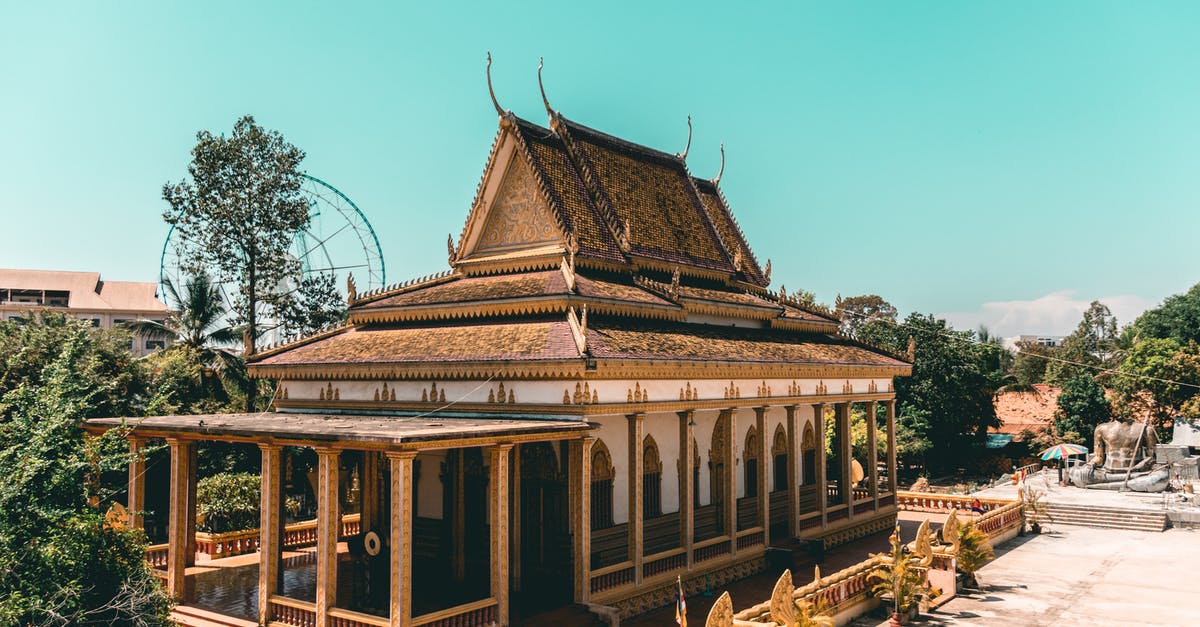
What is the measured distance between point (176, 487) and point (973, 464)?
52.7m

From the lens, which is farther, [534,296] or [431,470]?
[431,470]

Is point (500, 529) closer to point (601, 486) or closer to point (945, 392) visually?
point (601, 486)

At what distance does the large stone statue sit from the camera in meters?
38.7

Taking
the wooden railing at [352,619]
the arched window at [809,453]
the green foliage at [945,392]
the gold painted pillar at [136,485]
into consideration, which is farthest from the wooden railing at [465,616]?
the green foliage at [945,392]

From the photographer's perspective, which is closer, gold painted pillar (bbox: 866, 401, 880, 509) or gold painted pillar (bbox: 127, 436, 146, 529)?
gold painted pillar (bbox: 127, 436, 146, 529)

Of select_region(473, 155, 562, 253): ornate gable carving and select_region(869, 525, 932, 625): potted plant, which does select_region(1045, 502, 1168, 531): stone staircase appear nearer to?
select_region(869, 525, 932, 625): potted plant

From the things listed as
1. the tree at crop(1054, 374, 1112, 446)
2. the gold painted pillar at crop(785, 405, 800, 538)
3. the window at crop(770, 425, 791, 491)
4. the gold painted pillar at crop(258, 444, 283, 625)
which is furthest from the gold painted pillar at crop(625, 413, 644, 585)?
the tree at crop(1054, 374, 1112, 446)

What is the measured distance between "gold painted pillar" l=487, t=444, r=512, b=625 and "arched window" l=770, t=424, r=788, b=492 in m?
13.0

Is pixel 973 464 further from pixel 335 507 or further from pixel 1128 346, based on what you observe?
pixel 335 507

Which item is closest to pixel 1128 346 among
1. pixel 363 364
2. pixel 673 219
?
pixel 673 219

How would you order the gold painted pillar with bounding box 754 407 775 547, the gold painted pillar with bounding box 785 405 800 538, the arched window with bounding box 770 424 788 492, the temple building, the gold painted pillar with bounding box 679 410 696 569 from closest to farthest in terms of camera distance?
the temple building, the gold painted pillar with bounding box 679 410 696 569, the gold painted pillar with bounding box 754 407 775 547, the gold painted pillar with bounding box 785 405 800 538, the arched window with bounding box 770 424 788 492

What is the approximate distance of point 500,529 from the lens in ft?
50.2

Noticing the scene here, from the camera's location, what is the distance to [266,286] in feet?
122

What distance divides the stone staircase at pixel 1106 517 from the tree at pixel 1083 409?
25604 millimetres
